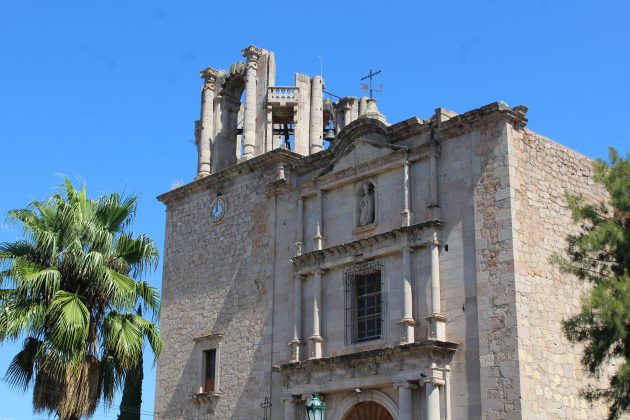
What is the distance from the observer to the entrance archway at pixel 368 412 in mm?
21828

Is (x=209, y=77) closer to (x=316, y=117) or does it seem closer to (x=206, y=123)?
(x=206, y=123)

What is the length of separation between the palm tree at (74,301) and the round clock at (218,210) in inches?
229

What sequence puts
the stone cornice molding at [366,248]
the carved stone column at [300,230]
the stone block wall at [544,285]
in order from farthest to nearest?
1. the carved stone column at [300,230]
2. the stone cornice molding at [366,248]
3. the stone block wall at [544,285]

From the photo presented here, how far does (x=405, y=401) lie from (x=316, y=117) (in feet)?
34.0

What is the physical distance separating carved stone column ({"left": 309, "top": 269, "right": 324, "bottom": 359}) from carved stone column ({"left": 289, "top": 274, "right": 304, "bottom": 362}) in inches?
19.2

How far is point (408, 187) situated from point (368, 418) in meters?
5.25

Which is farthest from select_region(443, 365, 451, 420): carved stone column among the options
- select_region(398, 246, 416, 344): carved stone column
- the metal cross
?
the metal cross

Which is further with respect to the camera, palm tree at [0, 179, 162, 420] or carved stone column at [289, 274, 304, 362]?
carved stone column at [289, 274, 304, 362]

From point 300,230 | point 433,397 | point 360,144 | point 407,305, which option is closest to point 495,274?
point 407,305

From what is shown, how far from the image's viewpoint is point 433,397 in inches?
797

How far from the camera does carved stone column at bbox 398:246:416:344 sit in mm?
21094

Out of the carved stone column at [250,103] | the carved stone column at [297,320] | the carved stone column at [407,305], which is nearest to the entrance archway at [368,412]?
the carved stone column at [407,305]

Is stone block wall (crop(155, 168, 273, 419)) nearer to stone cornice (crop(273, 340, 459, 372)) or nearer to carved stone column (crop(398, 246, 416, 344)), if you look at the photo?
stone cornice (crop(273, 340, 459, 372))

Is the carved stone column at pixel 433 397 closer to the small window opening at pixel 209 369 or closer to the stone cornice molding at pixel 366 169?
the stone cornice molding at pixel 366 169
